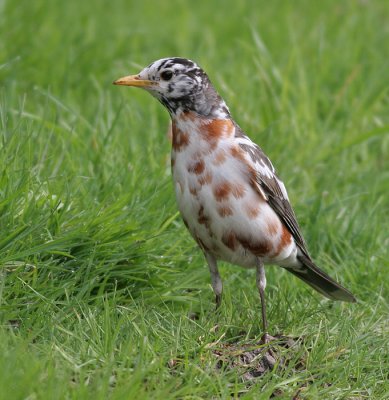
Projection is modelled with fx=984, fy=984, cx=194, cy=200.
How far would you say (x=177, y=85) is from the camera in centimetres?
528

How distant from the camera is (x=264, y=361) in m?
4.81

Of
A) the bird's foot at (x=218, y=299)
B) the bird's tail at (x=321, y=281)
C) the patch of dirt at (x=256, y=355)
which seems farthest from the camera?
the bird's tail at (x=321, y=281)

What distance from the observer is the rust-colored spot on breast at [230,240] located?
5.10 metres

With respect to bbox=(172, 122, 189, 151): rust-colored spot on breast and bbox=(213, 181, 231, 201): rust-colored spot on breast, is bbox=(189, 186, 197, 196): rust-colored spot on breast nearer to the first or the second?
bbox=(213, 181, 231, 201): rust-colored spot on breast

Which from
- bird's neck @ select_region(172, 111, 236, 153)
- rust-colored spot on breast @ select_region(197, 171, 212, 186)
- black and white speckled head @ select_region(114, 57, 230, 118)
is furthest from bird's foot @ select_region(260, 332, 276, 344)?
black and white speckled head @ select_region(114, 57, 230, 118)

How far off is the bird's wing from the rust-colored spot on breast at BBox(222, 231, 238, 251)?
291 mm

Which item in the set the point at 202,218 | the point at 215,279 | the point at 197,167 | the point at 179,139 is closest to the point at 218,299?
the point at 215,279

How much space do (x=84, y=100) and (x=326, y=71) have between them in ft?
7.27

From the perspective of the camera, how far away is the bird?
505 cm

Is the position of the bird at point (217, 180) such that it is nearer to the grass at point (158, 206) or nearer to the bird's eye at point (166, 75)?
the bird's eye at point (166, 75)

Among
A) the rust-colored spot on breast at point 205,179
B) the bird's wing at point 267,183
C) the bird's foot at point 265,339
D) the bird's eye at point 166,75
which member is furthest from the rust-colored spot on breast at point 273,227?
the bird's eye at point 166,75

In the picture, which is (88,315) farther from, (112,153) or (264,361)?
(112,153)

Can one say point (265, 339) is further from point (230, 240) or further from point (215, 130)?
point (215, 130)

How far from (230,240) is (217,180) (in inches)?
13.1
